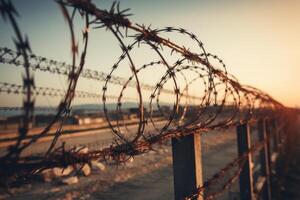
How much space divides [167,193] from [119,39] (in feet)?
29.2

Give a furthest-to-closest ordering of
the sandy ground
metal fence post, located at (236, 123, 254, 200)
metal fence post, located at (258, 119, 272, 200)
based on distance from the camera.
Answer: the sandy ground < metal fence post, located at (258, 119, 272, 200) < metal fence post, located at (236, 123, 254, 200)

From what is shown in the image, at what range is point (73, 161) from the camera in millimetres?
1359

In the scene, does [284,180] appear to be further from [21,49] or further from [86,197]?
[21,49]

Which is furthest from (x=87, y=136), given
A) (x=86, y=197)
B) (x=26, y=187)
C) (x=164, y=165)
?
(x=86, y=197)

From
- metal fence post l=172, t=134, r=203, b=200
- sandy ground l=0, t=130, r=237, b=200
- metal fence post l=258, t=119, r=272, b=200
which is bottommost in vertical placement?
sandy ground l=0, t=130, r=237, b=200

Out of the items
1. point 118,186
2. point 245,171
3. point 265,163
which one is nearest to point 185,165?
point 245,171

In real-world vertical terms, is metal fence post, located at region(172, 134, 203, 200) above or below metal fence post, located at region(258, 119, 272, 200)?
above

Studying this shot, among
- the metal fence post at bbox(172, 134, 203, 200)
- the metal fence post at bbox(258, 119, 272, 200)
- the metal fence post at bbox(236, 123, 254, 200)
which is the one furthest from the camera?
the metal fence post at bbox(258, 119, 272, 200)

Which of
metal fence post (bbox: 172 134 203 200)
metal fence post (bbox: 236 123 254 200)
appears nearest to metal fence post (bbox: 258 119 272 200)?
metal fence post (bbox: 236 123 254 200)

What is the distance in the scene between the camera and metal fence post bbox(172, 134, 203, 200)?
2.55 metres

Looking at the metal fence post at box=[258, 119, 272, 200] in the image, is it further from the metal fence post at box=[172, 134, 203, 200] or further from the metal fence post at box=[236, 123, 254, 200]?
the metal fence post at box=[172, 134, 203, 200]

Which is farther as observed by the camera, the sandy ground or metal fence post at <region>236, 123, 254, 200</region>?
the sandy ground

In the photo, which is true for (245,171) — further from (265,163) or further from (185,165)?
(265,163)

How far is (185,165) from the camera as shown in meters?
2.59
